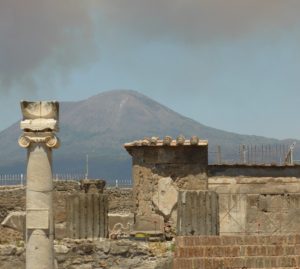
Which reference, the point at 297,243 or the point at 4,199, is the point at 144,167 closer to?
the point at 297,243

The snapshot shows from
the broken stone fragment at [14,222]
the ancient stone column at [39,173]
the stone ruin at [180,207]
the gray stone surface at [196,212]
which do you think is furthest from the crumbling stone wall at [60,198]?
the ancient stone column at [39,173]

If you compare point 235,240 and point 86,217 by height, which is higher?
point 86,217

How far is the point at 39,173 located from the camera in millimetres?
15523

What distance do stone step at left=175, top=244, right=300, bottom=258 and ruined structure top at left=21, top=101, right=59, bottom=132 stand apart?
4132 millimetres

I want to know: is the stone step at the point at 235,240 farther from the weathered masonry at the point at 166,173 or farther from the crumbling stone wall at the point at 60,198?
the crumbling stone wall at the point at 60,198

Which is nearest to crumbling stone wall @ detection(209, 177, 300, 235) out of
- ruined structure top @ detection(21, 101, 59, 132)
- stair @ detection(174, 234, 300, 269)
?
stair @ detection(174, 234, 300, 269)

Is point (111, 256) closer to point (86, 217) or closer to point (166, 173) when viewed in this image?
point (86, 217)

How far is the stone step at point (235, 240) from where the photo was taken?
60.1 feet

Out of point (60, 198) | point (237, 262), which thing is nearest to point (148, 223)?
point (237, 262)

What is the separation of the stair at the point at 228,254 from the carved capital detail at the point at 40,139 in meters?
3.92

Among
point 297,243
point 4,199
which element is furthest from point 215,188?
point 4,199

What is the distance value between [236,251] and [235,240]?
237 mm

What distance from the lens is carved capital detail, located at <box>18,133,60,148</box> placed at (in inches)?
609

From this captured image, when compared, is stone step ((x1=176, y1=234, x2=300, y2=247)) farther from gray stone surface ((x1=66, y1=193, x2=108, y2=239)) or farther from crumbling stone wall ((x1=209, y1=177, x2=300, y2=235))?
crumbling stone wall ((x1=209, y1=177, x2=300, y2=235))
